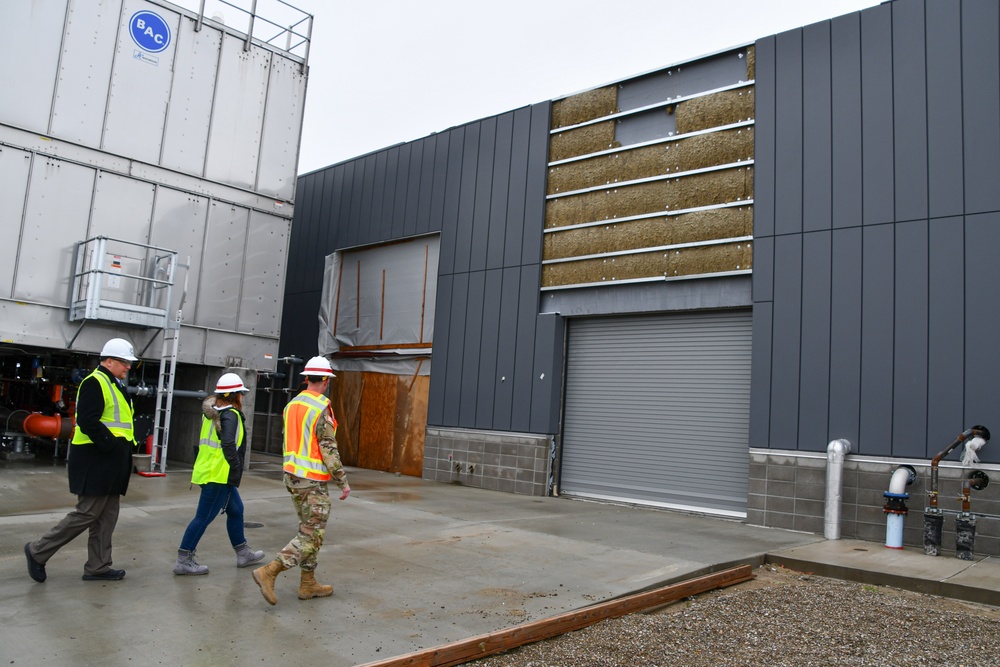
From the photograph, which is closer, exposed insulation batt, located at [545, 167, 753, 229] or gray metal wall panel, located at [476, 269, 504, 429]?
exposed insulation batt, located at [545, 167, 753, 229]

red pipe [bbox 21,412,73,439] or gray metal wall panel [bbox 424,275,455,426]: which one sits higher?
gray metal wall panel [bbox 424,275,455,426]

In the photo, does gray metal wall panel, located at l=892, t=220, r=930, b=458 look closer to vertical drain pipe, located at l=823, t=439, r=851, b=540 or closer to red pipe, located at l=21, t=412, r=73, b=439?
vertical drain pipe, located at l=823, t=439, r=851, b=540

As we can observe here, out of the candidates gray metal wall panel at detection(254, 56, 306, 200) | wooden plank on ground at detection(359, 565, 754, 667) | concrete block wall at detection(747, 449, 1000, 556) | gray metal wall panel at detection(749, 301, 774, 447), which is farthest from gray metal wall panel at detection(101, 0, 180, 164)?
wooden plank on ground at detection(359, 565, 754, 667)

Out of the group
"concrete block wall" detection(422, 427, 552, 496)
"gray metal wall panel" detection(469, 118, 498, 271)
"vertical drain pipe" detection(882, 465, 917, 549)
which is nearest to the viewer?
"vertical drain pipe" detection(882, 465, 917, 549)

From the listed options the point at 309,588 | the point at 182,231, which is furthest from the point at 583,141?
the point at 309,588

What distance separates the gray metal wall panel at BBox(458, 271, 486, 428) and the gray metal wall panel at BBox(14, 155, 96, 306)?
6914mm

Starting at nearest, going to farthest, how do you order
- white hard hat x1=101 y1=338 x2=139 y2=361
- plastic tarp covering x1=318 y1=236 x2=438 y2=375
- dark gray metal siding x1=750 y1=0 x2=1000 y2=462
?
white hard hat x1=101 y1=338 x2=139 y2=361, dark gray metal siding x1=750 y1=0 x2=1000 y2=462, plastic tarp covering x1=318 y1=236 x2=438 y2=375

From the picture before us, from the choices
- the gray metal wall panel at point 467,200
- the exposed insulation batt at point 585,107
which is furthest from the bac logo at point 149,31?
the exposed insulation batt at point 585,107

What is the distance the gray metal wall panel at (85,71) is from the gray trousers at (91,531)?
9178 millimetres

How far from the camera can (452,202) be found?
15781 millimetres

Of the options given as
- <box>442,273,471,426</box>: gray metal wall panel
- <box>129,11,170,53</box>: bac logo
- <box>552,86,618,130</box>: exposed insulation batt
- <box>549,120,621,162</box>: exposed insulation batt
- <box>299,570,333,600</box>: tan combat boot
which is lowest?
<box>299,570,333,600</box>: tan combat boot

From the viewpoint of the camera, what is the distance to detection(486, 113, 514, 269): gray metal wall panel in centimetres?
1480

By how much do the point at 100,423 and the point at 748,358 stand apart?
8.88 m

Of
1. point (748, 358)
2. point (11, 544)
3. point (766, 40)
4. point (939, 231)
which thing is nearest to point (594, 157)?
point (766, 40)
